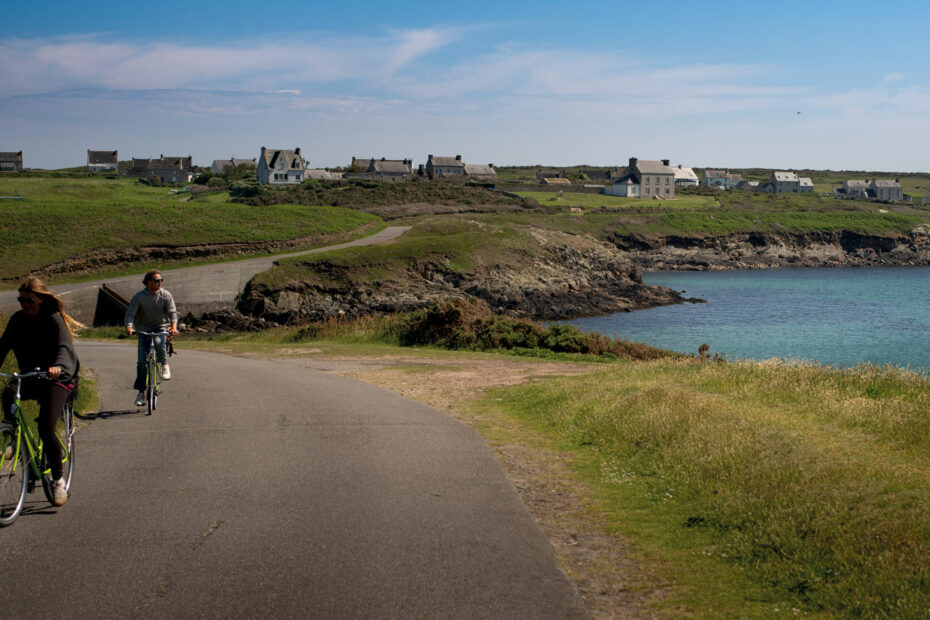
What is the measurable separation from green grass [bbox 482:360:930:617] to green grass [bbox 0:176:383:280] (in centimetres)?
4102

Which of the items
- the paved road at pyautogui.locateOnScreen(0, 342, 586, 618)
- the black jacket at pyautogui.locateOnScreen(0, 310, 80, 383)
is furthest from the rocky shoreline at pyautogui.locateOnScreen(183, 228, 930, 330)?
the black jacket at pyautogui.locateOnScreen(0, 310, 80, 383)

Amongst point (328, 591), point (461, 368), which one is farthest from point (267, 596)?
point (461, 368)

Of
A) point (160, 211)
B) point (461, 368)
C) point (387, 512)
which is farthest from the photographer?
point (160, 211)

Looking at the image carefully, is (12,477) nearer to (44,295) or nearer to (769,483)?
(44,295)

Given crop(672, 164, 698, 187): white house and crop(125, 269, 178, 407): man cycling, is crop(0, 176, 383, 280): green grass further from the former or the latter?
crop(672, 164, 698, 187): white house

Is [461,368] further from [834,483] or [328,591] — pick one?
[328,591]

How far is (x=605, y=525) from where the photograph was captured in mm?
7512

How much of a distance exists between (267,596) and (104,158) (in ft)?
621

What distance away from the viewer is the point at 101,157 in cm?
17175

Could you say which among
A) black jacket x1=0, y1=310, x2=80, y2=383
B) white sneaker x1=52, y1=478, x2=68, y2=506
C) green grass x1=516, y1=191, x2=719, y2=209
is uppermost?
green grass x1=516, y1=191, x2=719, y2=209

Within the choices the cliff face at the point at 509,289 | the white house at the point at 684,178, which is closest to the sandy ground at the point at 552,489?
Answer: the cliff face at the point at 509,289

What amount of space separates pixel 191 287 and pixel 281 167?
95.1m

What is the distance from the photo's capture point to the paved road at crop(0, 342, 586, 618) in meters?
Result: 5.48

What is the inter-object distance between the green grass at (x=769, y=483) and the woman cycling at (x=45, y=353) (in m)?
5.76
